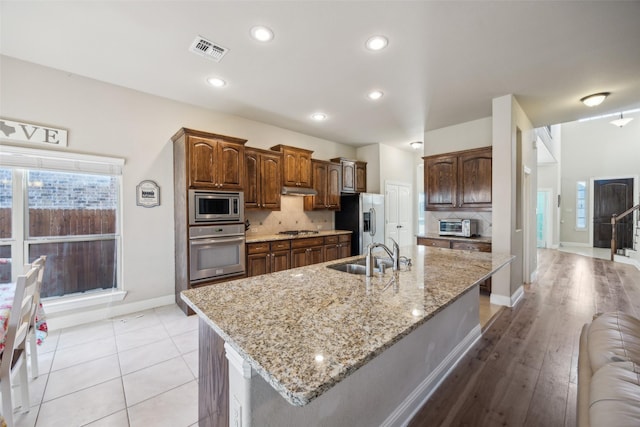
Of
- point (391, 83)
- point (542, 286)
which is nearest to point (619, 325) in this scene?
point (391, 83)

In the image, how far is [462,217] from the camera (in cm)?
469

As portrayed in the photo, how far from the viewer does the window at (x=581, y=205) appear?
27.8 ft

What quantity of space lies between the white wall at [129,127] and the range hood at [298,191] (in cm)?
137

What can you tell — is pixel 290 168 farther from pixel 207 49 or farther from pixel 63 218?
pixel 63 218

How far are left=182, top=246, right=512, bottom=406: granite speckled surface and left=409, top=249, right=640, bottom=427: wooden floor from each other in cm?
90

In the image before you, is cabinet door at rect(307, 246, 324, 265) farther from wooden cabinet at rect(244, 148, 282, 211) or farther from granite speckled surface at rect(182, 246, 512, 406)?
granite speckled surface at rect(182, 246, 512, 406)

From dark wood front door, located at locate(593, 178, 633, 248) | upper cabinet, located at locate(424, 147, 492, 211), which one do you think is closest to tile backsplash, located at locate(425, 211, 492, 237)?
upper cabinet, located at locate(424, 147, 492, 211)

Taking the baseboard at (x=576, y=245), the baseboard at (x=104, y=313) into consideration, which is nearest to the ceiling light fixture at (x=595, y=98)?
the baseboard at (x=104, y=313)

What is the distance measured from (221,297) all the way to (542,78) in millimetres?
4035

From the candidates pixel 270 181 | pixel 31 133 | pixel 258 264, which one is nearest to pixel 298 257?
pixel 258 264

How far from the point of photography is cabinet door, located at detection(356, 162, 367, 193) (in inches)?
225

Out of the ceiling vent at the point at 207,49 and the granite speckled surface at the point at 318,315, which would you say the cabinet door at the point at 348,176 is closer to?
the ceiling vent at the point at 207,49

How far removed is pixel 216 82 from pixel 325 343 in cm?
325

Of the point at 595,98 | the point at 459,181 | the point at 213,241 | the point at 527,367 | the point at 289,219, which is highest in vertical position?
the point at 595,98
